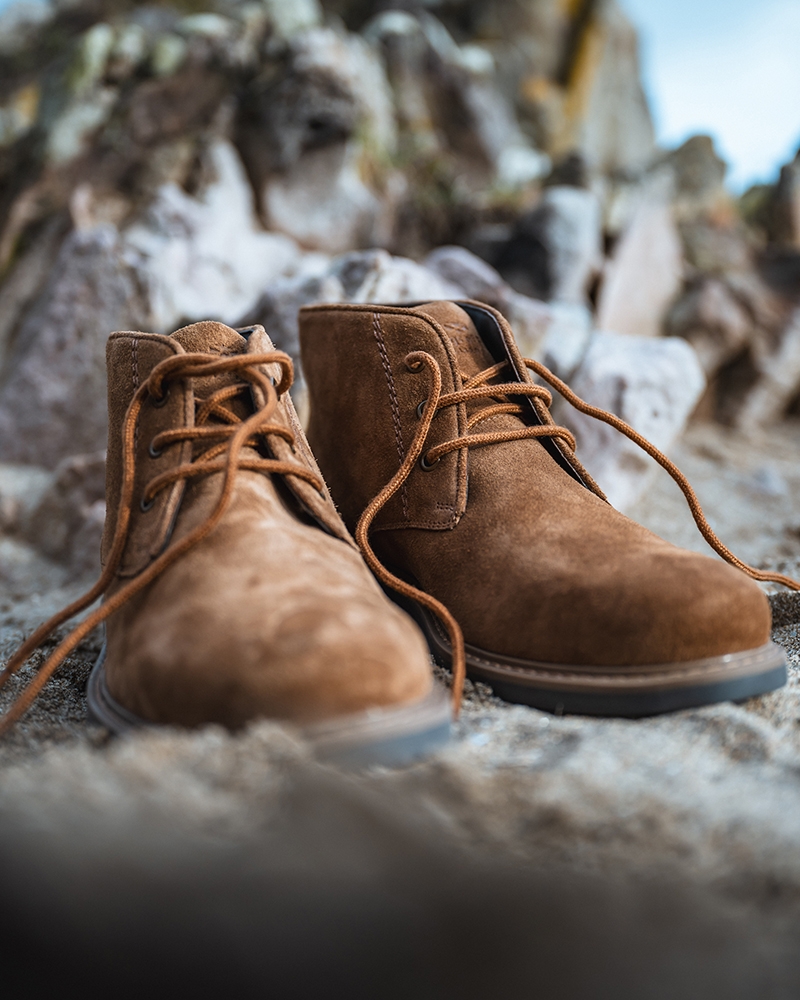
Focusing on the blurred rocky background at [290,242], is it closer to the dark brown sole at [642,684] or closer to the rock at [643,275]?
the rock at [643,275]

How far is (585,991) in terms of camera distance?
0.55m

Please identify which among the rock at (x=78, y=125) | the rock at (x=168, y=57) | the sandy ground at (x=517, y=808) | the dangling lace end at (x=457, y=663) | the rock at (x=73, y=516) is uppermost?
the rock at (x=168, y=57)

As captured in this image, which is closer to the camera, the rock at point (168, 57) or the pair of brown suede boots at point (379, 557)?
the pair of brown suede boots at point (379, 557)

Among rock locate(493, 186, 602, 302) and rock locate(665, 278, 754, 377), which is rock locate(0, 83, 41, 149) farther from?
rock locate(665, 278, 754, 377)

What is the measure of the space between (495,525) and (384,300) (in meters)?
1.33

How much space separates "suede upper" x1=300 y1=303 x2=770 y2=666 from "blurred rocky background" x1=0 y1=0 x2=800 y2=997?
117 mm

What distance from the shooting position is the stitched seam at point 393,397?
1389 millimetres

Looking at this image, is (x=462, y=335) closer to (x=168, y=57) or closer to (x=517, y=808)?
(x=517, y=808)

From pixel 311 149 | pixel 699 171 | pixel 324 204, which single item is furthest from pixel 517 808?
pixel 699 171

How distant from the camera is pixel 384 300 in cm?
238

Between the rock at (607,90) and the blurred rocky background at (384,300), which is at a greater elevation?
the rock at (607,90)

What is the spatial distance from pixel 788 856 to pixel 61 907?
63 centimetres

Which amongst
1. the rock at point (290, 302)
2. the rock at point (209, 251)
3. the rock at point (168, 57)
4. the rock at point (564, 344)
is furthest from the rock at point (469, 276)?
the rock at point (168, 57)

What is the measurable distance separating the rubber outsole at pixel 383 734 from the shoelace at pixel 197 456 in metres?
0.24
